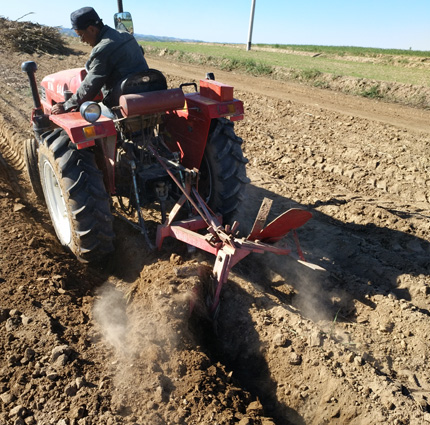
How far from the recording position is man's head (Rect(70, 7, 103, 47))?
3.38m

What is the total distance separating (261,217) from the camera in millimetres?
3129

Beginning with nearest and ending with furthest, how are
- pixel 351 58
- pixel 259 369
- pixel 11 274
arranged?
pixel 259 369
pixel 11 274
pixel 351 58

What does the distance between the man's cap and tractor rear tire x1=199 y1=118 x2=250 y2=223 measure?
53.4 inches

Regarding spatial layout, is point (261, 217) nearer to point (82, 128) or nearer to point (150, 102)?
point (150, 102)

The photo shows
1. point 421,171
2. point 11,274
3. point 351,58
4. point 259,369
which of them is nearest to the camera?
point 259,369

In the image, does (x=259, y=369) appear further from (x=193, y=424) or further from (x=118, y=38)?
(x=118, y=38)

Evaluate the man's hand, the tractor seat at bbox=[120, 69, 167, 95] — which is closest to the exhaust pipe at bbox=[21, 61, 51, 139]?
the man's hand

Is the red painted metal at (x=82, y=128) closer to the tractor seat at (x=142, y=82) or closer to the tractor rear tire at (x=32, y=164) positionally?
the tractor seat at (x=142, y=82)

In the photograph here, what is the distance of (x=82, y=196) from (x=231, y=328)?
1.56m

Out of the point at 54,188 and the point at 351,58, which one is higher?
the point at 54,188

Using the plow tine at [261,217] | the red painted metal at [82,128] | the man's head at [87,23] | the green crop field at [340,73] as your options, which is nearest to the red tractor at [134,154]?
the red painted metal at [82,128]

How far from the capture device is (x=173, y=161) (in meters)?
3.76

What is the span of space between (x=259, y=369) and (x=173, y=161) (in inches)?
75.9

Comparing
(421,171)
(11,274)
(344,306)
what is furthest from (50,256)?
(421,171)
